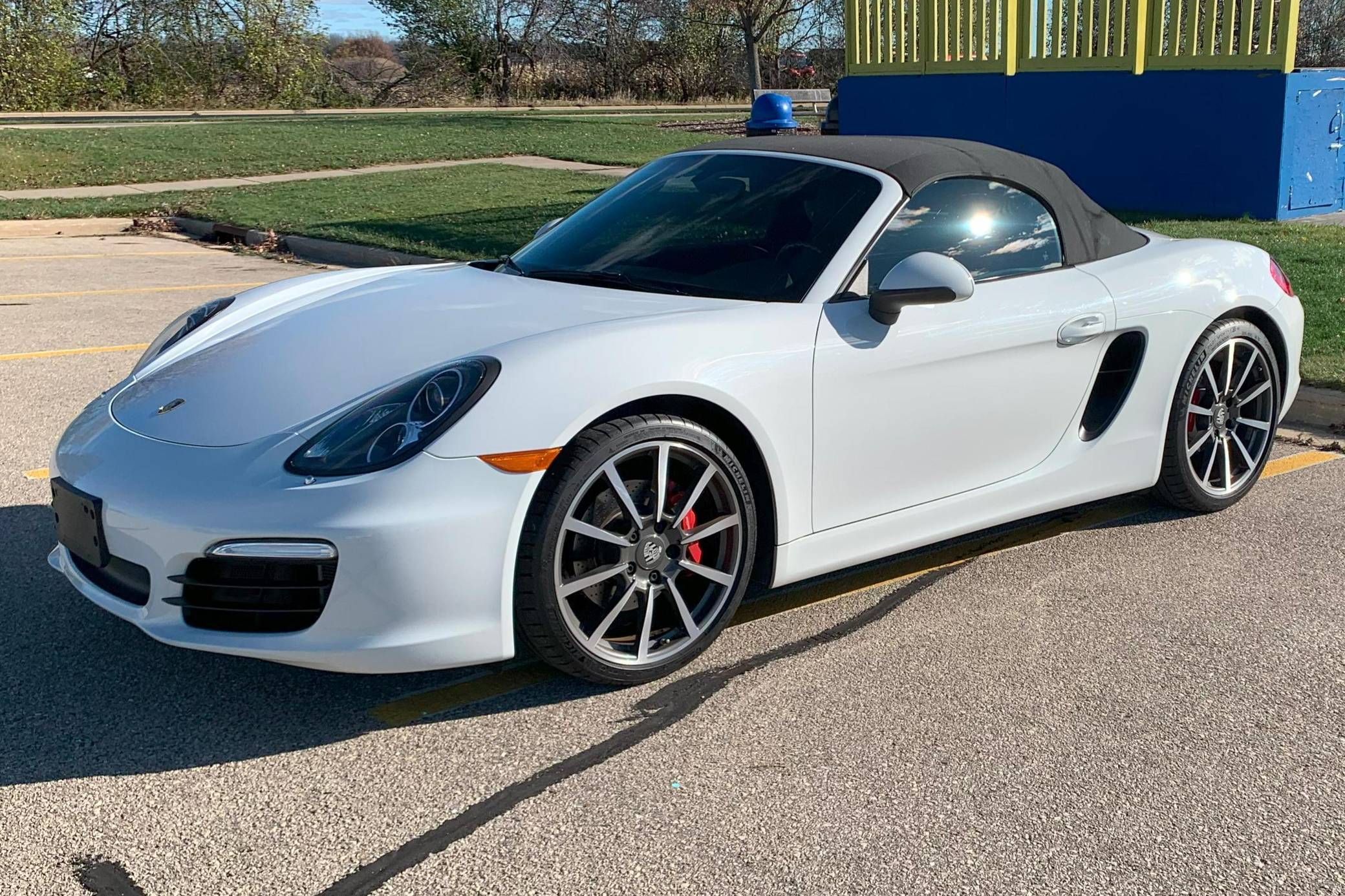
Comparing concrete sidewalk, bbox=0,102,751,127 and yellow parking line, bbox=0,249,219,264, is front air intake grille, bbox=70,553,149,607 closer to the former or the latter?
yellow parking line, bbox=0,249,219,264

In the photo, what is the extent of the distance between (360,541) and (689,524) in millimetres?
919

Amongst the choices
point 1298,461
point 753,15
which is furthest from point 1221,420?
point 753,15

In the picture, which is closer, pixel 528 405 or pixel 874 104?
pixel 528 405

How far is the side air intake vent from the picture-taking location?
4.39 meters

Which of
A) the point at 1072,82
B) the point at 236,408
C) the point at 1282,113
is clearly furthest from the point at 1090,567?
the point at 1072,82

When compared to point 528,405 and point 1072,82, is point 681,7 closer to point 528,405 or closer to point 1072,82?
point 1072,82

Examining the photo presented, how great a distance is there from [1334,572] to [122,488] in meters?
3.69

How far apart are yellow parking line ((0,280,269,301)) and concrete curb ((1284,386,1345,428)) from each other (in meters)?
6.69

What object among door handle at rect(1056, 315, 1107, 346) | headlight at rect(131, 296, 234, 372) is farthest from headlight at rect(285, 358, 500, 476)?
door handle at rect(1056, 315, 1107, 346)

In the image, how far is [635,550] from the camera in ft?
11.2

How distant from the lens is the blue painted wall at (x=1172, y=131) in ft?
38.4

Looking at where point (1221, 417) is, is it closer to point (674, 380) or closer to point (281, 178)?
point (674, 380)

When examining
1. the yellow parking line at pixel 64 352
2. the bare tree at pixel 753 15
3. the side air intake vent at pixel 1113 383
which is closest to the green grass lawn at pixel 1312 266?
the side air intake vent at pixel 1113 383

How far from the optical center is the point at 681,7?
40.0 m
